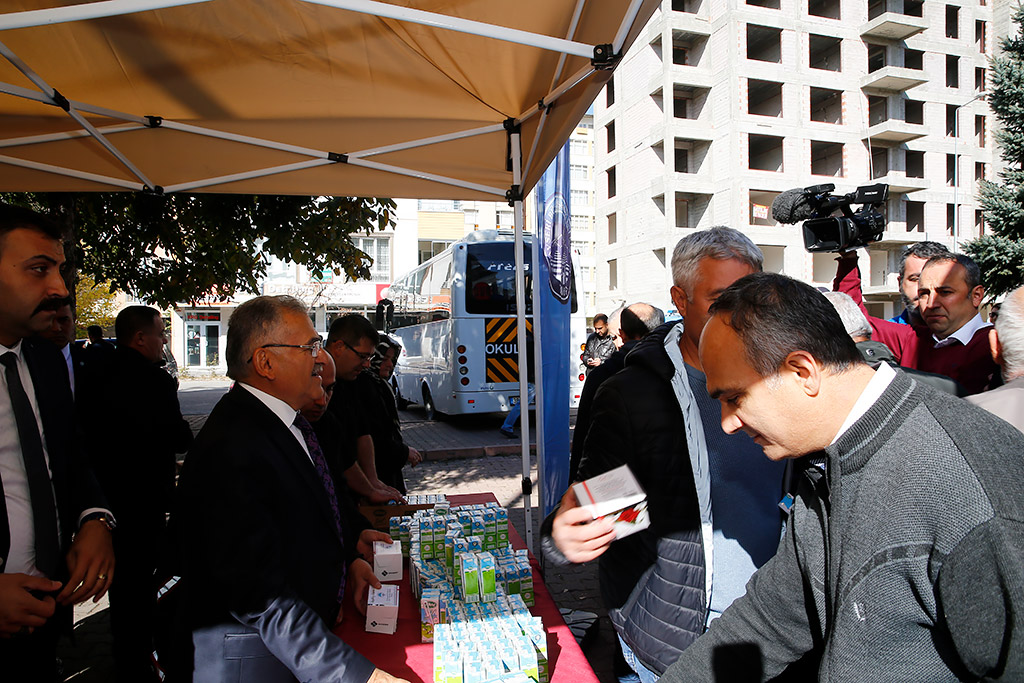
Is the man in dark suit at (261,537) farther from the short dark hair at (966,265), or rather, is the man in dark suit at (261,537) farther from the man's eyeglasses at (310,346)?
the short dark hair at (966,265)

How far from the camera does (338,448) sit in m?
3.55

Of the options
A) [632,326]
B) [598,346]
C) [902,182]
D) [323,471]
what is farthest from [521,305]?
[902,182]

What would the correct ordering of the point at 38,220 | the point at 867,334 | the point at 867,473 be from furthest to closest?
the point at 867,334
the point at 38,220
the point at 867,473

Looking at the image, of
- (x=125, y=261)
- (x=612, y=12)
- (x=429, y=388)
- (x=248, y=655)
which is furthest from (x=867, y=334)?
(x=429, y=388)

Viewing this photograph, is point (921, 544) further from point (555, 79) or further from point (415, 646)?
point (555, 79)

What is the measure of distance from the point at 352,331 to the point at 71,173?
2094 millimetres

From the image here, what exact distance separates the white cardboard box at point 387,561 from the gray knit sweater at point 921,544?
191 centimetres

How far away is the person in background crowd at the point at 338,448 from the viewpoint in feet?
9.82

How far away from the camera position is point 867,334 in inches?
127

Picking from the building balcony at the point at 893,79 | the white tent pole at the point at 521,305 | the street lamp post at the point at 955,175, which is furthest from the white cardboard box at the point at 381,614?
the street lamp post at the point at 955,175

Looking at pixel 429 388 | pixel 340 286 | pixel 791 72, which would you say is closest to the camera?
pixel 429 388

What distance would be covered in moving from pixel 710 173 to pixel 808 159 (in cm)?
597

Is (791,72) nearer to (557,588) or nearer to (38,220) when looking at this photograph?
(557,588)

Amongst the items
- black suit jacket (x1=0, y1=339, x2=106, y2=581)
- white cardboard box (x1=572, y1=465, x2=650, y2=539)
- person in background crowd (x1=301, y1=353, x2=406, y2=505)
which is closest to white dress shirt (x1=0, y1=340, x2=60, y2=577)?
black suit jacket (x1=0, y1=339, x2=106, y2=581)
